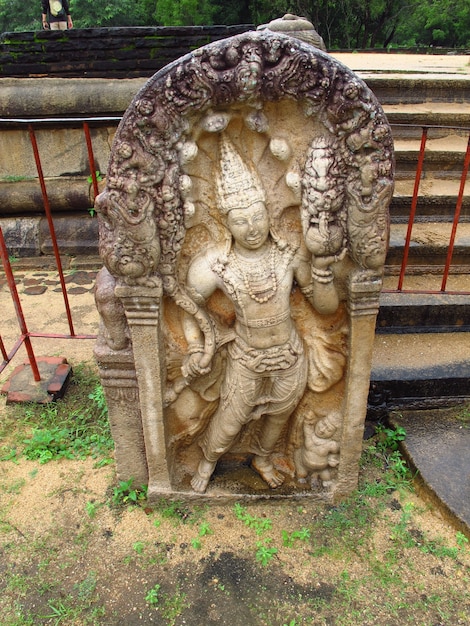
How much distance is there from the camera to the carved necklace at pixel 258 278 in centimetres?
222

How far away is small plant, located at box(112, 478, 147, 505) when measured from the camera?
278 centimetres

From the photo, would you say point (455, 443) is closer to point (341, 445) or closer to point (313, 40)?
point (341, 445)

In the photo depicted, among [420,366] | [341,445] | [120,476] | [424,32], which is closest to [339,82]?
[341,445]

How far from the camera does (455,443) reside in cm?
300

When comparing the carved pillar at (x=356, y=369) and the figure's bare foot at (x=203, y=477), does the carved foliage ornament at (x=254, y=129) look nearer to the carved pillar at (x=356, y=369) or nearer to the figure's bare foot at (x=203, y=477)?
the carved pillar at (x=356, y=369)

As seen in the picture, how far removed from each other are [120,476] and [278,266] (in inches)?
58.8

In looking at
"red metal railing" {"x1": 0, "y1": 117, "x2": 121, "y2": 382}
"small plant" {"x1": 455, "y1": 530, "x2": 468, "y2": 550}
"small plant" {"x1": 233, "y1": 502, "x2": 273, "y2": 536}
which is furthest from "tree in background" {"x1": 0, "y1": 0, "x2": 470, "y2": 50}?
"small plant" {"x1": 455, "y1": 530, "x2": 468, "y2": 550}

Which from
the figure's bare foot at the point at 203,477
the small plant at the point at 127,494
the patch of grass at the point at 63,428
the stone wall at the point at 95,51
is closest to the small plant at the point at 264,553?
the figure's bare foot at the point at 203,477

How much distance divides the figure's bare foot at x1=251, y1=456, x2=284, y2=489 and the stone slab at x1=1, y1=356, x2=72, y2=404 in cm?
153

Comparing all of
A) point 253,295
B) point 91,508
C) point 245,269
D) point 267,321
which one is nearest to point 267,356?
point 267,321

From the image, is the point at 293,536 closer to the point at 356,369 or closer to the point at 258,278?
the point at 356,369

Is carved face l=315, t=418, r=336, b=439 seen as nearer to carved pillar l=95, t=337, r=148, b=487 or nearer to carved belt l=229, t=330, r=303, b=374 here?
carved belt l=229, t=330, r=303, b=374

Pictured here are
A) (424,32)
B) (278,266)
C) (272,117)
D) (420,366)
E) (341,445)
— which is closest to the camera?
(272,117)

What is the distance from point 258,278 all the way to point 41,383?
2.10 m
